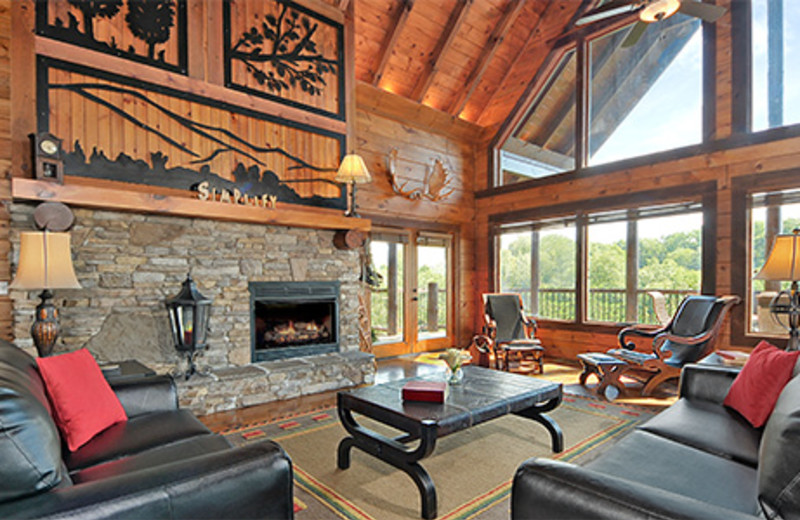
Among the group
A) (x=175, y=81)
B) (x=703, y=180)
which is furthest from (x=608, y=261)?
(x=175, y=81)

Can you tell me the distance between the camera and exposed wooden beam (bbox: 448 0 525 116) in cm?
616

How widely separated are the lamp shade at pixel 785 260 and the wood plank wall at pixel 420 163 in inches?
166

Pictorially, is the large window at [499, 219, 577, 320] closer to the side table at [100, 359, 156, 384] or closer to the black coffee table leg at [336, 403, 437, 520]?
the black coffee table leg at [336, 403, 437, 520]

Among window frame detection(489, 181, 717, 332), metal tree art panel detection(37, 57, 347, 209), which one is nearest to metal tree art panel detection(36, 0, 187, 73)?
metal tree art panel detection(37, 57, 347, 209)

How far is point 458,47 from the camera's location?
253 inches

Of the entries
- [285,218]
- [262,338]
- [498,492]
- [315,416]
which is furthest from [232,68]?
[498,492]

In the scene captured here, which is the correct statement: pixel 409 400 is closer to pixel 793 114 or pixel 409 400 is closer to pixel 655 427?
pixel 655 427

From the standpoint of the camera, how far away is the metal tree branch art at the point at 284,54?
4.49 metres

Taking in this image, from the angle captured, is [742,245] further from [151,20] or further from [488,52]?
[151,20]

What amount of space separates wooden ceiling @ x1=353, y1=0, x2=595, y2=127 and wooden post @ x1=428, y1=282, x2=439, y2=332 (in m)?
2.79

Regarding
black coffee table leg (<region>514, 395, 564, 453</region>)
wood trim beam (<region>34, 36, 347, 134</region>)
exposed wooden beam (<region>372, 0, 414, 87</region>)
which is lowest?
black coffee table leg (<region>514, 395, 564, 453</region>)

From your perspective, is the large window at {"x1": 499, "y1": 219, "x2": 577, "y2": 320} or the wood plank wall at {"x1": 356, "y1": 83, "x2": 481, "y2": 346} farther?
the large window at {"x1": 499, "y1": 219, "x2": 577, "y2": 320}

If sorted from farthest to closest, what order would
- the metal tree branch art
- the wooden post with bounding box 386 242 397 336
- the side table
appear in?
the wooden post with bounding box 386 242 397 336 → the metal tree branch art → the side table

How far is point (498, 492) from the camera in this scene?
7.66 ft
